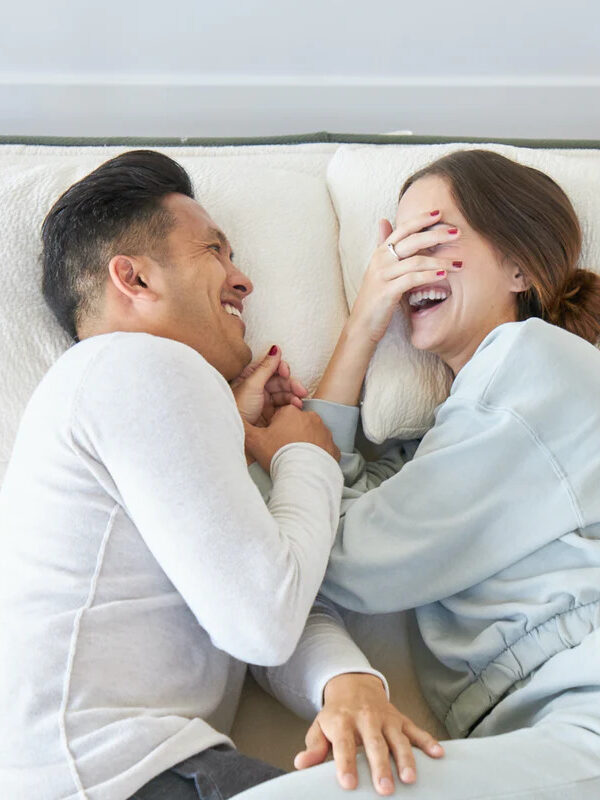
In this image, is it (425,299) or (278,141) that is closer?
(425,299)

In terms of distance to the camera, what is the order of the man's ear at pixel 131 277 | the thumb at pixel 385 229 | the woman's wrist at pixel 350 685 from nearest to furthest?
1. the woman's wrist at pixel 350 685
2. the man's ear at pixel 131 277
3. the thumb at pixel 385 229

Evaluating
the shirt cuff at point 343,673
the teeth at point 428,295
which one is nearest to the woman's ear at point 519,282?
the teeth at point 428,295

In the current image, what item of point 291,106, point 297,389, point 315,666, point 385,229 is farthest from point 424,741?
point 291,106

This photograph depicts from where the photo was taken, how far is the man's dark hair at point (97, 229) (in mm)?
1055

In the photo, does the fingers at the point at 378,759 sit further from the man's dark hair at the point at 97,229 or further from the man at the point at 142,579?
the man's dark hair at the point at 97,229

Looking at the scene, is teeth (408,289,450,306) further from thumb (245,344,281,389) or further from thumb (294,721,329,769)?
thumb (294,721,329,769)

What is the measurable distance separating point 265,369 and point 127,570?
1.36 ft

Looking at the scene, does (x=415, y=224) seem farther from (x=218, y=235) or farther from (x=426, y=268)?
(x=218, y=235)

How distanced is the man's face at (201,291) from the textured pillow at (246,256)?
0.11 meters

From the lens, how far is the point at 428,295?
1182 millimetres

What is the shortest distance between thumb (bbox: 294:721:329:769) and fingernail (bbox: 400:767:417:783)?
0.10 meters

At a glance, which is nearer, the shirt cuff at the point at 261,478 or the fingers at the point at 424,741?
the fingers at the point at 424,741

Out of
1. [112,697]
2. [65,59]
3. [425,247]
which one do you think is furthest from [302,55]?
[112,697]

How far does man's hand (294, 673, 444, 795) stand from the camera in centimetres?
77
